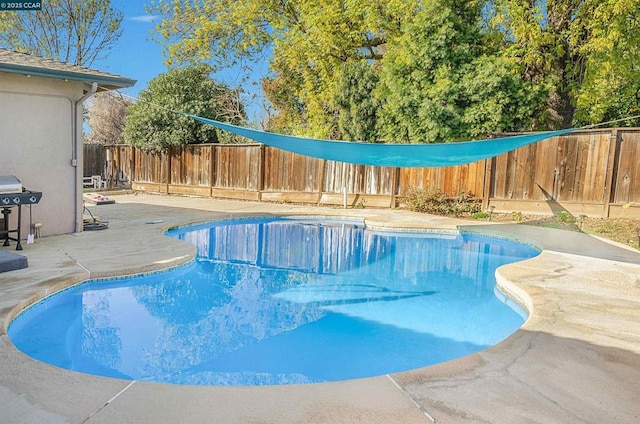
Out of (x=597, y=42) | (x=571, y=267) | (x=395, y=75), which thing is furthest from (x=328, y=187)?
A: (x=571, y=267)

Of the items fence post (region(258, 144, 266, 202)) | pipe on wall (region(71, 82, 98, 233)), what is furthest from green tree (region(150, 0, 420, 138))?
pipe on wall (region(71, 82, 98, 233))

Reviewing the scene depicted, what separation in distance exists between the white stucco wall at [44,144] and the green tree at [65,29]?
15320mm

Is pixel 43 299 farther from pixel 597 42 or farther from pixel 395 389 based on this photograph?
pixel 597 42

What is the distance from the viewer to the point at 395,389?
2.33 meters

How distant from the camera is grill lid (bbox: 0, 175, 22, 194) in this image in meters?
5.34

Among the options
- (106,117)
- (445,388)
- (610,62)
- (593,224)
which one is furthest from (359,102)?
(106,117)

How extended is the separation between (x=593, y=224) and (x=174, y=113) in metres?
11.8

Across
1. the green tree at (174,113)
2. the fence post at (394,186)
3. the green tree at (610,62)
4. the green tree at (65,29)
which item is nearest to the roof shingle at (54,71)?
the fence post at (394,186)

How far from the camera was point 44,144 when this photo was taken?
20.6 feet

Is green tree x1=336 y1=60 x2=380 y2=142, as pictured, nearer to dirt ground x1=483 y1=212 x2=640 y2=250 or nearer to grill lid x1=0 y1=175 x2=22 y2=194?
dirt ground x1=483 y1=212 x2=640 y2=250

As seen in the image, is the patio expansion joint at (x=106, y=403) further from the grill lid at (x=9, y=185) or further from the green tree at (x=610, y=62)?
the green tree at (x=610, y=62)

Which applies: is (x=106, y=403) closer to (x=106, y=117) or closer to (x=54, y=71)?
Result: (x=54, y=71)

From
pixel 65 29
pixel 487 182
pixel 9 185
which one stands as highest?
pixel 65 29

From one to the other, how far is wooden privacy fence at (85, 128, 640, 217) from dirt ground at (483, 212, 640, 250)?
193 millimetres
